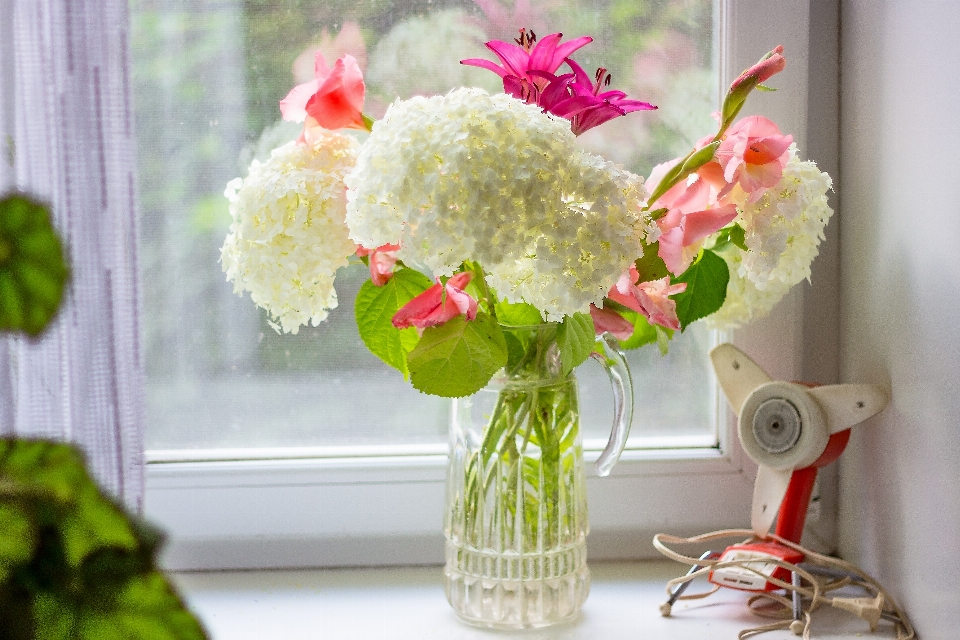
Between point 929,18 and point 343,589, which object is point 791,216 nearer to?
point 929,18

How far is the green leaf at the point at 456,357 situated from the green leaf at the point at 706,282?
0.22m

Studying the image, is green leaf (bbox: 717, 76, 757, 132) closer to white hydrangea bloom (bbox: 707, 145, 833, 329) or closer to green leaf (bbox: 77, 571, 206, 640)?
white hydrangea bloom (bbox: 707, 145, 833, 329)

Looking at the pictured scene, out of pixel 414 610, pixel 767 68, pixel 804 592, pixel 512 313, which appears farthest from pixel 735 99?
pixel 414 610

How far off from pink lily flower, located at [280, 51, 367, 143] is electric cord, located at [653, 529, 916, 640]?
52cm

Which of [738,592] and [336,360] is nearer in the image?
[738,592]

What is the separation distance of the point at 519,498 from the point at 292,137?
0.51 meters

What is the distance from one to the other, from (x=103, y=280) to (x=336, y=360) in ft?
1.34

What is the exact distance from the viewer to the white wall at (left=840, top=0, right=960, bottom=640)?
2.37 feet

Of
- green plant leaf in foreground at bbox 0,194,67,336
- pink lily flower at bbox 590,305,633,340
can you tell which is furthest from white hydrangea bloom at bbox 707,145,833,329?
green plant leaf in foreground at bbox 0,194,67,336

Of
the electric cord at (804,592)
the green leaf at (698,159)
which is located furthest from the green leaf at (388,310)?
the electric cord at (804,592)

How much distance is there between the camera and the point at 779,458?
2.90ft

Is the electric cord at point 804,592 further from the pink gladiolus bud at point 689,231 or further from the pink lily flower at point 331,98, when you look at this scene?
the pink lily flower at point 331,98

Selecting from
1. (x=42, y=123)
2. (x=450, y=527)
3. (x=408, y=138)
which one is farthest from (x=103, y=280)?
(x=450, y=527)

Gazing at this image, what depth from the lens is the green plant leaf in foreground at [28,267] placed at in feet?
0.54
